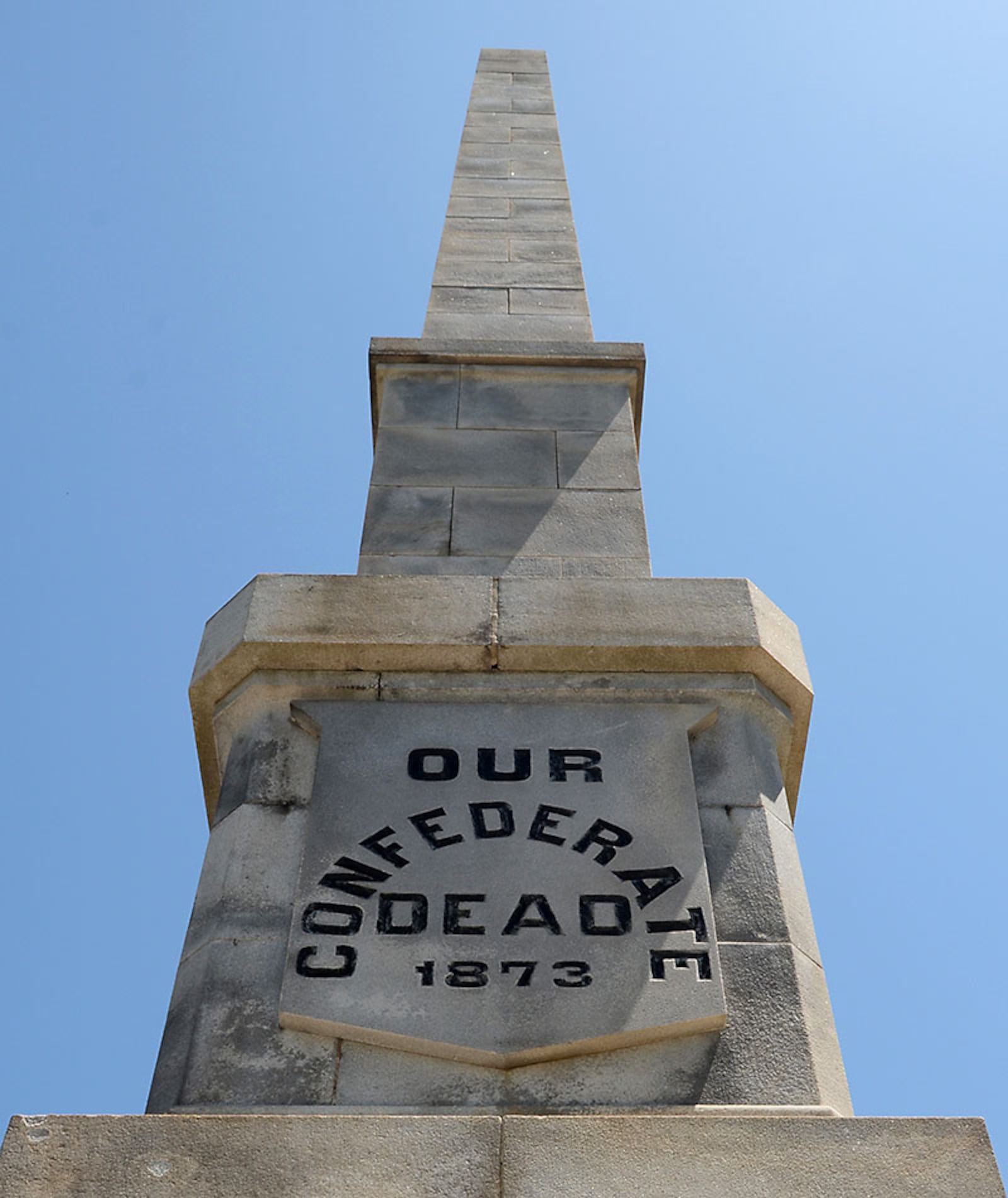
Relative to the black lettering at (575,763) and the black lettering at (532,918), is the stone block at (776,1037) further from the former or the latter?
the black lettering at (575,763)

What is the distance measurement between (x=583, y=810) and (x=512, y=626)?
96cm

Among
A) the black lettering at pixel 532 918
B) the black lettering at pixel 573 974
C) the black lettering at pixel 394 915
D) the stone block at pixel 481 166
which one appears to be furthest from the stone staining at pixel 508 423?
the black lettering at pixel 573 974

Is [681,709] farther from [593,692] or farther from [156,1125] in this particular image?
[156,1125]

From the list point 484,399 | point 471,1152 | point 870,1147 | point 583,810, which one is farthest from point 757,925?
point 484,399

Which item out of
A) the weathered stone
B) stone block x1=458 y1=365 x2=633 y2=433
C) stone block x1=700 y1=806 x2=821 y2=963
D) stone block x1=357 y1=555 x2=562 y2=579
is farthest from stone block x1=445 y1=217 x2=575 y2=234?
stone block x1=700 y1=806 x2=821 y2=963

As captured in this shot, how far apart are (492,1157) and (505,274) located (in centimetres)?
694

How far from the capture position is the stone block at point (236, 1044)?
177 inches

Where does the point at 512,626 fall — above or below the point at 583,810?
above

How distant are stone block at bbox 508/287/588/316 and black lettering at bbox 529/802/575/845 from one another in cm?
469

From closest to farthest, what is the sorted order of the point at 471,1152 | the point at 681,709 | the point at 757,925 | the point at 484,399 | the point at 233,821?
1. the point at 471,1152
2. the point at 757,925
3. the point at 233,821
4. the point at 681,709
5. the point at 484,399

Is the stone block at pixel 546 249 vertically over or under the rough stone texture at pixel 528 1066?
over

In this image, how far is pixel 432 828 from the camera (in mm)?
5199

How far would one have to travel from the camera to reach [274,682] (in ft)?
19.3

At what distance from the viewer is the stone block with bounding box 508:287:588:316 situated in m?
9.30
